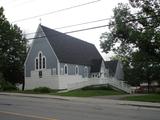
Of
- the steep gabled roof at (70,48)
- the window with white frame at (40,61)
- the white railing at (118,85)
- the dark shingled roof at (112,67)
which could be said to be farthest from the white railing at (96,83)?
the dark shingled roof at (112,67)

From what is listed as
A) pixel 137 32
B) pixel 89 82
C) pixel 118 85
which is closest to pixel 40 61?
pixel 89 82

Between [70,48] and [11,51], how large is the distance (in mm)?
11090

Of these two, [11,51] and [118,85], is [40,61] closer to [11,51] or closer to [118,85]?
[11,51]

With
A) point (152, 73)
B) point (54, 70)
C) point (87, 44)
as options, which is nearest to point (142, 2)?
point (54, 70)

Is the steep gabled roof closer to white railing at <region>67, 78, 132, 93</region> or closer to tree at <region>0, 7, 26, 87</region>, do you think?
white railing at <region>67, 78, 132, 93</region>

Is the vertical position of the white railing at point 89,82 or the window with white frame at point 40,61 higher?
the window with white frame at point 40,61

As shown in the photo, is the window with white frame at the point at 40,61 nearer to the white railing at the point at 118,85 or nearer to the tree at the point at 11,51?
the tree at the point at 11,51

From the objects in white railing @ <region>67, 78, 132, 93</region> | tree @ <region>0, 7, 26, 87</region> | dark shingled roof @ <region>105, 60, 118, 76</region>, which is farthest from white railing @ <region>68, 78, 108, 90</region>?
dark shingled roof @ <region>105, 60, 118, 76</region>

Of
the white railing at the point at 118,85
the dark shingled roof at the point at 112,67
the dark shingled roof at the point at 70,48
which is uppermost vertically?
the dark shingled roof at the point at 70,48

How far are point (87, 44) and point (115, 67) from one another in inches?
324

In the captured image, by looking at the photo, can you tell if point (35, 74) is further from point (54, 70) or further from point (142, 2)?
point (142, 2)

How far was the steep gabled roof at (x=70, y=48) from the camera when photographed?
46.9 m

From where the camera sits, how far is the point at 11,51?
5553cm

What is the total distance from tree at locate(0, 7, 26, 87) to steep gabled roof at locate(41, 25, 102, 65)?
28.9ft
